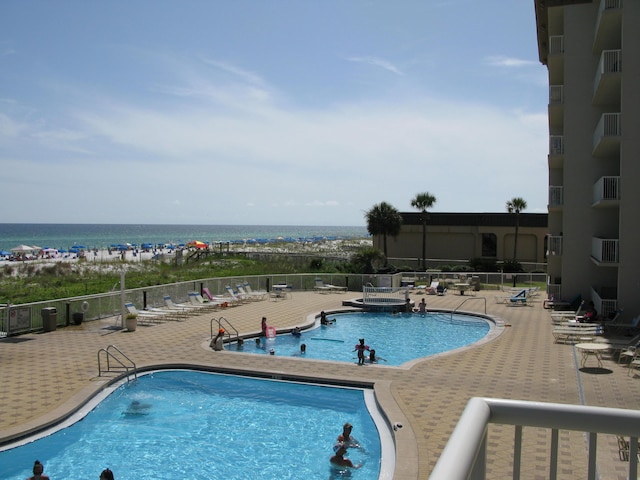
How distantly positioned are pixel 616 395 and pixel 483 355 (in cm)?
488

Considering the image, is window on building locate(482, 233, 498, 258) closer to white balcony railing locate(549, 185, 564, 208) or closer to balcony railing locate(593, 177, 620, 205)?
white balcony railing locate(549, 185, 564, 208)

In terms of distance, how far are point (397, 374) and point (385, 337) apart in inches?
323

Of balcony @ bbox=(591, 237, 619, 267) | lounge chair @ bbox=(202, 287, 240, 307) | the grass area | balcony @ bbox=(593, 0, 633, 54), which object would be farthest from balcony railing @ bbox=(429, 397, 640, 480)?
A: the grass area

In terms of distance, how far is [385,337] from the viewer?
2306 cm

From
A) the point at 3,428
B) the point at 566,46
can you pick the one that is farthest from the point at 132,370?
the point at 566,46

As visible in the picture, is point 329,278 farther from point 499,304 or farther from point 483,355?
point 483,355

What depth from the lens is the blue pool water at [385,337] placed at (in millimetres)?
20047

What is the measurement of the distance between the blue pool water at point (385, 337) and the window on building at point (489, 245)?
87.6 feet

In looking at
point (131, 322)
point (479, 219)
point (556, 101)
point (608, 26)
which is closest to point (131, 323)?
point (131, 322)

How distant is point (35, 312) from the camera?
67.9ft

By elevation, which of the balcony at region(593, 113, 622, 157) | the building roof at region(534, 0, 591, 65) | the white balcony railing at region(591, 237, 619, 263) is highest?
the building roof at region(534, 0, 591, 65)

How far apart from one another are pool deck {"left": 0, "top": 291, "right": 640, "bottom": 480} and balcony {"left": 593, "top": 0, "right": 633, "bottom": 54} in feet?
39.2

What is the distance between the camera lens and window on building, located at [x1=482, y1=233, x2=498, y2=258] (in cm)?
5184

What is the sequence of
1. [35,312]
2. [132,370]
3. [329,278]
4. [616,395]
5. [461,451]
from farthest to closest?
[329,278] → [35,312] → [132,370] → [616,395] → [461,451]
